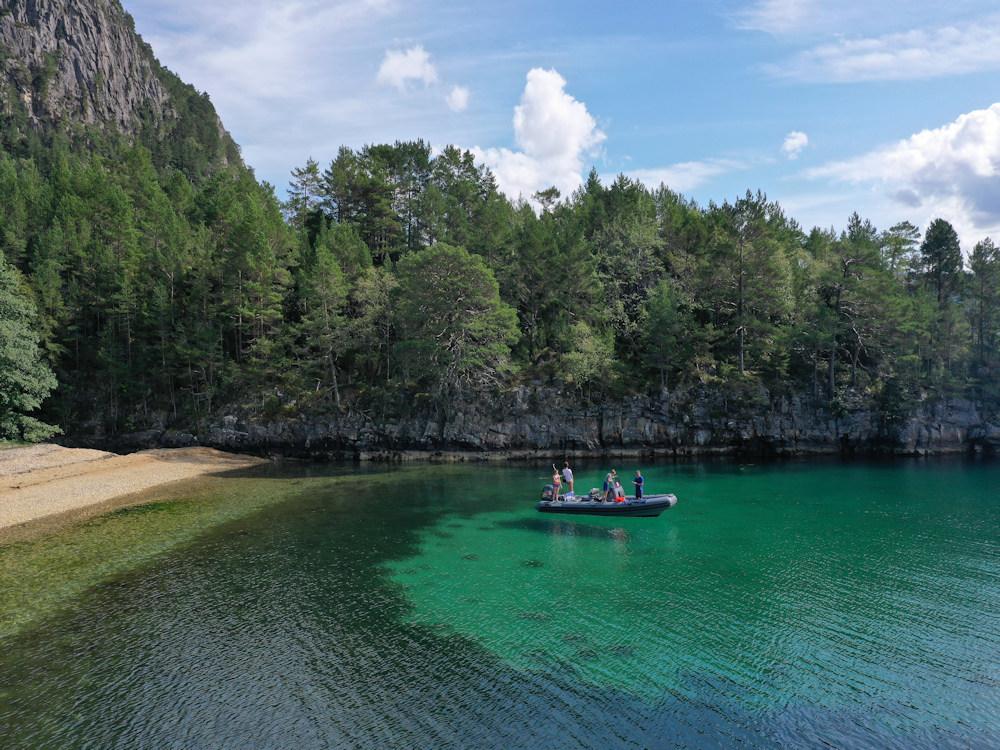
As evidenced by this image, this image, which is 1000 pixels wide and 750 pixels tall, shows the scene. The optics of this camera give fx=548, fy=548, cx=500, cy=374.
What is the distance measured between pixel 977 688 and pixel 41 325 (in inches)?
2859

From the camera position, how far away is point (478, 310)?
5369cm

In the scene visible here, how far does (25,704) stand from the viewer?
1305cm

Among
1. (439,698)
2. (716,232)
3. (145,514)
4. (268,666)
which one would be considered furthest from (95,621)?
(716,232)

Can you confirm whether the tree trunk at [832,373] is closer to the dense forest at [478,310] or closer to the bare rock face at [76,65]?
the dense forest at [478,310]

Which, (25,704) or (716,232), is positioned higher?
(716,232)

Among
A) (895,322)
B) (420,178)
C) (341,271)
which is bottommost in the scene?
(895,322)

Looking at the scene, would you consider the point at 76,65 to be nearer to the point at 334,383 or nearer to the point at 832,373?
the point at 334,383

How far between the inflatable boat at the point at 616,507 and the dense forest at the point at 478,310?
23.0 m

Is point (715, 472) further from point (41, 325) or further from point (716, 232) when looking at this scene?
point (41, 325)

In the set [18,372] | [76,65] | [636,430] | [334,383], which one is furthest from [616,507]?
[76,65]

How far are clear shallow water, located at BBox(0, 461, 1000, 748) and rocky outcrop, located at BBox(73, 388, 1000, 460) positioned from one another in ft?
77.8

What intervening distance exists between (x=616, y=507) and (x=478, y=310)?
2841 cm

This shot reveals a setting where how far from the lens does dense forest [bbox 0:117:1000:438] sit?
5400 centimetres

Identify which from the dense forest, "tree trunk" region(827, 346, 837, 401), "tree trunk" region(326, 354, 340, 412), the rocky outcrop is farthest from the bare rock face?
"tree trunk" region(827, 346, 837, 401)
